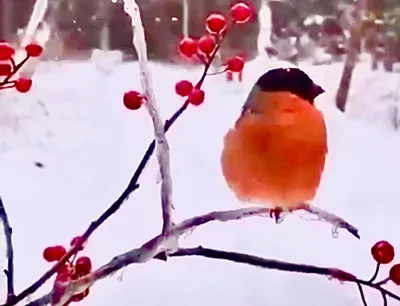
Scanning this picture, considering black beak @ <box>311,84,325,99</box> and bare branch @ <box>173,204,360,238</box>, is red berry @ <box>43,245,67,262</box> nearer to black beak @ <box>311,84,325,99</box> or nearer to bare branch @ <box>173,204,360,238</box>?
bare branch @ <box>173,204,360,238</box>

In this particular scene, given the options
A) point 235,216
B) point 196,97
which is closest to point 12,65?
point 196,97

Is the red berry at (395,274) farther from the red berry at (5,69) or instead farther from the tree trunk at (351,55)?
the red berry at (5,69)

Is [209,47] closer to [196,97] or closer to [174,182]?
[196,97]

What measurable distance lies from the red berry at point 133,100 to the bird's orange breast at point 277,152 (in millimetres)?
147

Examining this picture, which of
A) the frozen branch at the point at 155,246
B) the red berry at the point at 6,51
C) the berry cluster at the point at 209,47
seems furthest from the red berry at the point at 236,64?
the red berry at the point at 6,51

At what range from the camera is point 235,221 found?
40.6 inches

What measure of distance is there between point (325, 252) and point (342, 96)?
248mm

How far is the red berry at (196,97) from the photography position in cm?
102

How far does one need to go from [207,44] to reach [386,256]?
0.44 metres

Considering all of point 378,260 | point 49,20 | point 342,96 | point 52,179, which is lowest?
point 378,260

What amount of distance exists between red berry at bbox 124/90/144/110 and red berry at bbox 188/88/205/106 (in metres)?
0.08

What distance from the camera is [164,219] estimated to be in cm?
103

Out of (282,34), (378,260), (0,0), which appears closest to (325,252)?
(378,260)

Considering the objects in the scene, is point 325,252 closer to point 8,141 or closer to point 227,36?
point 227,36
